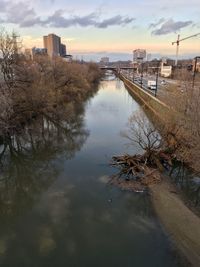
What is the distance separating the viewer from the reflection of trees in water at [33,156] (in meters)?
16.0

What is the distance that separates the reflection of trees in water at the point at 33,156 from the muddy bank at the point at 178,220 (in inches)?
268

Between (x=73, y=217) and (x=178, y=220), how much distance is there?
16.2ft

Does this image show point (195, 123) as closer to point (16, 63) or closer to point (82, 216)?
point (82, 216)

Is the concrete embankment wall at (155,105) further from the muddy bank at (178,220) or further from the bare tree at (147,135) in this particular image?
the muddy bank at (178,220)

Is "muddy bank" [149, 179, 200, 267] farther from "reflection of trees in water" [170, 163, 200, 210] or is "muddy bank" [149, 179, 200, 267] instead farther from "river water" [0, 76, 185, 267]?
"reflection of trees in water" [170, 163, 200, 210]

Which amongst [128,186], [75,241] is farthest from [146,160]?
[75,241]

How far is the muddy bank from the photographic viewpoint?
1085cm

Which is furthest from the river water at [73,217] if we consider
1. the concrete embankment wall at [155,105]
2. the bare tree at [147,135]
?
the concrete embankment wall at [155,105]

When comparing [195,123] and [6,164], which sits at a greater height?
[195,123]

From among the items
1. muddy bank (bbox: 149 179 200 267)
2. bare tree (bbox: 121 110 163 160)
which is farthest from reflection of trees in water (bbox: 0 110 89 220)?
muddy bank (bbox: 149 179 200 267)

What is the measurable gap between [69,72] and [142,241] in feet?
124

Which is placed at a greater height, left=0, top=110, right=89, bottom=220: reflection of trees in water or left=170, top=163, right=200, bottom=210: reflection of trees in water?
left=170, top=163, right=200, bottom=210: reflection of trees in water

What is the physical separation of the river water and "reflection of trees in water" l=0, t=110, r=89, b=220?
2.4 inches

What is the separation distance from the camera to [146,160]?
18.2 meters
